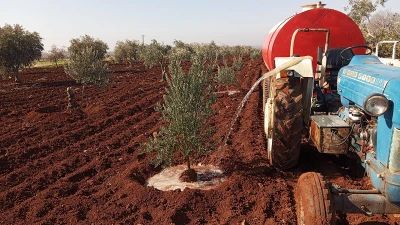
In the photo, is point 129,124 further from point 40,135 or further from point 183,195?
point 183,195

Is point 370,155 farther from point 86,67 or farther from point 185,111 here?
point 86,67

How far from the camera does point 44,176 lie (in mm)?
5441

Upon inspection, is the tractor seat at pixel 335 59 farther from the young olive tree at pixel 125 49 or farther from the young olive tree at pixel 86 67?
the young olive tree at pixel 125 49

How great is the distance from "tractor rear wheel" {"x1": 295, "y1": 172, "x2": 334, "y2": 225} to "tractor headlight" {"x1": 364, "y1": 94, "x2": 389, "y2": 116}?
0.69 metres

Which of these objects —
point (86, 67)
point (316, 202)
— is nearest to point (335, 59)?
A: point (316, 202)

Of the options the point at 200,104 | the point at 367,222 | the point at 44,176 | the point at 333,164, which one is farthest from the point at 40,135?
the point at 367,222

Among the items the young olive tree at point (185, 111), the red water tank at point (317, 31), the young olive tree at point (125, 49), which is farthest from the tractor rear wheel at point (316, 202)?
the young olive tree at point (125, 49)

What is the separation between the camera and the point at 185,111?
15.3ft

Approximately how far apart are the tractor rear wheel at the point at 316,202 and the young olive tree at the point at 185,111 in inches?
84.8

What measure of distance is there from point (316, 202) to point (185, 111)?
2.41 meters

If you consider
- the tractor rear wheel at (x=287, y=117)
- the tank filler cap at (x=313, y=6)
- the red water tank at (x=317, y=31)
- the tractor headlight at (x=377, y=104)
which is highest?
the tank filler cap at (x=313, y=6)

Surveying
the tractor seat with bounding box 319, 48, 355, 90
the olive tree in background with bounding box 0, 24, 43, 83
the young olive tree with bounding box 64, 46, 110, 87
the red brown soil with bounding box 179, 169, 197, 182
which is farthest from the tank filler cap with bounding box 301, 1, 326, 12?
the olive tree in background with bounding box 0, 24, 43, 83

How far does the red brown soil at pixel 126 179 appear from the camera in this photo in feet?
12.9

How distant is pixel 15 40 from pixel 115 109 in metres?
14.7
